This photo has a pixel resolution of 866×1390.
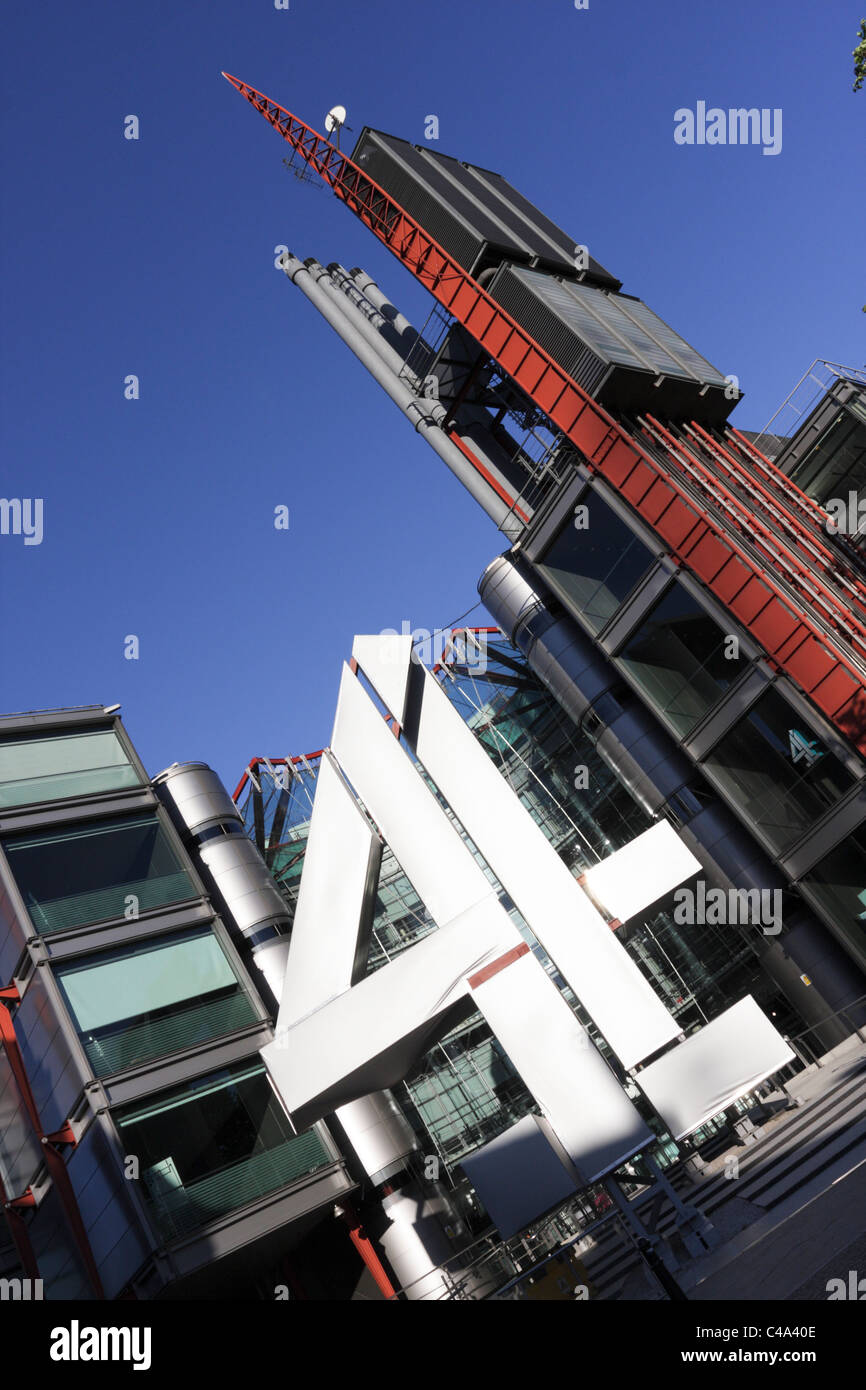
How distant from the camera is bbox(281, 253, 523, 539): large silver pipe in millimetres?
35375

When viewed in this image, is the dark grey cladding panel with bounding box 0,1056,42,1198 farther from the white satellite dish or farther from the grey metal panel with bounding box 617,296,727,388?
the white satellite dish

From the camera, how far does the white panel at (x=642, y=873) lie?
14.4 meters

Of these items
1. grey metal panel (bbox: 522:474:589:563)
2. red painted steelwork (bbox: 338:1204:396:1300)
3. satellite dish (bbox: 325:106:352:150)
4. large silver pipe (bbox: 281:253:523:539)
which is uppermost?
satellite dish (bbox: 325:106:352:150)

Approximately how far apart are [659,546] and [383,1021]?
17.1 m

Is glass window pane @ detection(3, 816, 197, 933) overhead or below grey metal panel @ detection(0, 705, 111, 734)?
below

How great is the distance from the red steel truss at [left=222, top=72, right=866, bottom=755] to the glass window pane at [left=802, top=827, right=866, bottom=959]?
2.87 m

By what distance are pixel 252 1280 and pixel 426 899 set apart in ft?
48.3

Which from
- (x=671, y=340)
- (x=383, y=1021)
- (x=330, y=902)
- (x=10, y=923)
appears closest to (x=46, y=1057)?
(x=10, y=923)

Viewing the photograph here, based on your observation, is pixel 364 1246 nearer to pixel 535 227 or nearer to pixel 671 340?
pixel 671 340

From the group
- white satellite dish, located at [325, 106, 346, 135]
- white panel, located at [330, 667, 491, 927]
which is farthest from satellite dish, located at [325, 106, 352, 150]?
white panel, located at [330, 667, 491, 927]

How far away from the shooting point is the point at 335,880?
17203mm

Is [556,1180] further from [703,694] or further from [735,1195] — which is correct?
[703,694]

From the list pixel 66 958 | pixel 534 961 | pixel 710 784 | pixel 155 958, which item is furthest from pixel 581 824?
pixel 534 961

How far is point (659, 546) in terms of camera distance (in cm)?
2752
